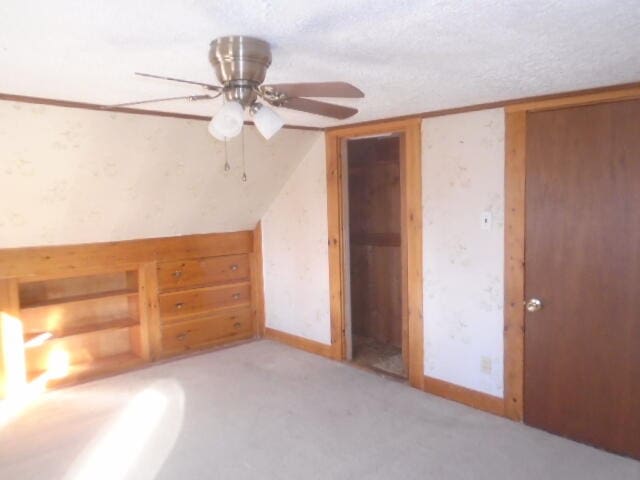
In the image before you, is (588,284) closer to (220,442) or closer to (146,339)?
(220,442)

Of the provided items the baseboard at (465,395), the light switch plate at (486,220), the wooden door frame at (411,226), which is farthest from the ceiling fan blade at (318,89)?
the baseboard at (465,395)

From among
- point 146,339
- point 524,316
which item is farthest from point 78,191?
point 524,316

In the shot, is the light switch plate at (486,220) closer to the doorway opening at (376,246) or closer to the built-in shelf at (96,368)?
the doorway opening at (376,246)

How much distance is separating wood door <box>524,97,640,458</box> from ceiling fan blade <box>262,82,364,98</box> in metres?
1.63

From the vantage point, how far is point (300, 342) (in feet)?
14.9

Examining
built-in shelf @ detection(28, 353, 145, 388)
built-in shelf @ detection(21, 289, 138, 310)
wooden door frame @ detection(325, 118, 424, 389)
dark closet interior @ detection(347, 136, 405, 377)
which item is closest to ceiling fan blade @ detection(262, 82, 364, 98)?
wooden door frame @ detection(325, 118, 424, 389)

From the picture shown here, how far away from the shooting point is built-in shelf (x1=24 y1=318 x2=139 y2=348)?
3.77m

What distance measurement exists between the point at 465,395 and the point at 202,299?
96.4 inches

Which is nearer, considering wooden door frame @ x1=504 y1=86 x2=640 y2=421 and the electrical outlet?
wooden door frame @ x1=504 y1=86 x2=640 y2=421

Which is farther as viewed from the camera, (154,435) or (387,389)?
(387,389)

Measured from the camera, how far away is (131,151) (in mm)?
3295

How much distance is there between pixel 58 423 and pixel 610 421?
3.25m

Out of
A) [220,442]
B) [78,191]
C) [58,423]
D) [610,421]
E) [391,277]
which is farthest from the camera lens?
[391,277]

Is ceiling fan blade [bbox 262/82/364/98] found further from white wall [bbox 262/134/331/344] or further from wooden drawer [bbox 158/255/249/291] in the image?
wooden drawer [bbox 158/255/249/291]
